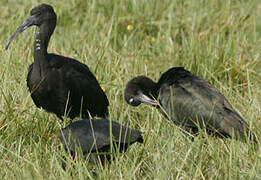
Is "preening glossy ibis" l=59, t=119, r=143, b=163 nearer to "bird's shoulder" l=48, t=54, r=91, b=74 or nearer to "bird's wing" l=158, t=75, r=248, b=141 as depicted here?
"bird's wing" l=158, t=75, r=248, b=141

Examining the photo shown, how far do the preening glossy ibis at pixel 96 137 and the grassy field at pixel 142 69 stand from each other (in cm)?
11

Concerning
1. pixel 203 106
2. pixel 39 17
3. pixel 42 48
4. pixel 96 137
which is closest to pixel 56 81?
pixel 42 48

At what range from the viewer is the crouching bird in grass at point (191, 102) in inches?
194

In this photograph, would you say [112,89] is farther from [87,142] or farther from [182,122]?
[87,142]

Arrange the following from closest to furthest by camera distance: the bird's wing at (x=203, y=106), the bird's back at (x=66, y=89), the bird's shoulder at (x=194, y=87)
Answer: the bird's wing at (x=203, y=106), the bird's shoulder at (x=194, y=87), the bird's back at (x=66, y=89)

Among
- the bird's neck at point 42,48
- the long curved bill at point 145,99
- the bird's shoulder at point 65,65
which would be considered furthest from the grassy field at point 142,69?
the bird's shoulder at point 65,65

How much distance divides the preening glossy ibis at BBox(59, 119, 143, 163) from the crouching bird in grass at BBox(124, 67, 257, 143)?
677 mm

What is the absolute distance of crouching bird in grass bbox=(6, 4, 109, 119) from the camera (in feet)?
17.1

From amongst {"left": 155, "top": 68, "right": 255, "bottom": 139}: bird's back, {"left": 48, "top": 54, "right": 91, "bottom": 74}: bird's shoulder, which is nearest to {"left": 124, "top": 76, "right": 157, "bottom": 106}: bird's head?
{"left": 155, "top": 68, "right": 255, "bottom": 139}: bird's back

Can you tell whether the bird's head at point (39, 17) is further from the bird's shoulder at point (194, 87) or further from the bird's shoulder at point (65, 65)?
the bird's shoulder at point (194, 87)

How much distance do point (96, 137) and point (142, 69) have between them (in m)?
2.16

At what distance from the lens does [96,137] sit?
4215 millimetres

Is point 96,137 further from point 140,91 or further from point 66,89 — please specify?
point 140,91

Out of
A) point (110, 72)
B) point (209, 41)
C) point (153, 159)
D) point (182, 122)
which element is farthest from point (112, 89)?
point (153, 159)
